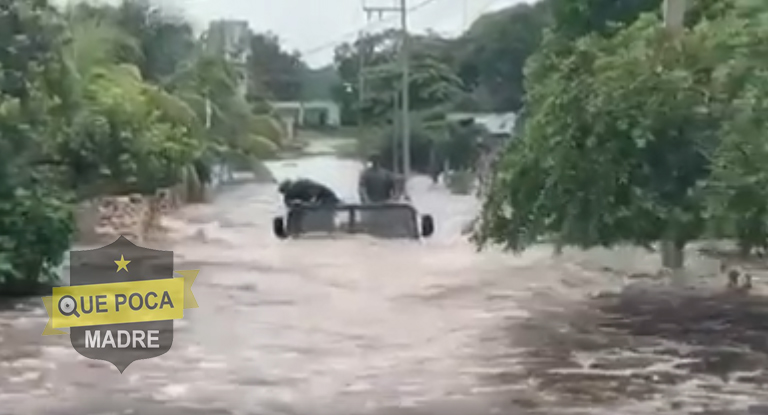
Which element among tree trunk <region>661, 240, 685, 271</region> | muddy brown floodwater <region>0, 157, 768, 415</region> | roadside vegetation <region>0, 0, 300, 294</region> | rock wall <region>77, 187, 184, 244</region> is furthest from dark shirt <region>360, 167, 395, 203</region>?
tree trunk <region>661, 240, 685, 271</region>

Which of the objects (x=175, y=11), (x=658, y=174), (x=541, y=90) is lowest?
(x=658, y=174)

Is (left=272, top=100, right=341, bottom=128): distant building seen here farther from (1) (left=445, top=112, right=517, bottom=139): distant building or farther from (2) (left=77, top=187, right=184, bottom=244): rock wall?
(2) (left=77, top=187, right=184, bottom=244): rock wall

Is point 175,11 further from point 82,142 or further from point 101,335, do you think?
point 101,335

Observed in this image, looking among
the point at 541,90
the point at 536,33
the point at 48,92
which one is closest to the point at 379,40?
A: the point at 536,33

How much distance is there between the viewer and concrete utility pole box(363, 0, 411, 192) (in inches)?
294

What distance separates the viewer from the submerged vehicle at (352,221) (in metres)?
8.48

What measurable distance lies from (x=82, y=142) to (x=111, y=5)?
1201mm

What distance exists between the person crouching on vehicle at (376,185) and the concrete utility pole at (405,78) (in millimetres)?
112

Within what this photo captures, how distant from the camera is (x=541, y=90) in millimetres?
5176

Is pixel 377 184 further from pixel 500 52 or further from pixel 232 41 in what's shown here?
pixel 232 41

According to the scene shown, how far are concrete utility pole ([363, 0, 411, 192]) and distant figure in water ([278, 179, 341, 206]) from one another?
578mm

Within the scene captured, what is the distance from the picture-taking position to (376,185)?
7828mm

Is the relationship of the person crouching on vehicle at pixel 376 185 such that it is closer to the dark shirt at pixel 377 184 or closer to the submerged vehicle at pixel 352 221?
the dark shirt at pixel 377 184

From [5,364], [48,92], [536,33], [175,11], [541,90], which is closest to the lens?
[5,364]
